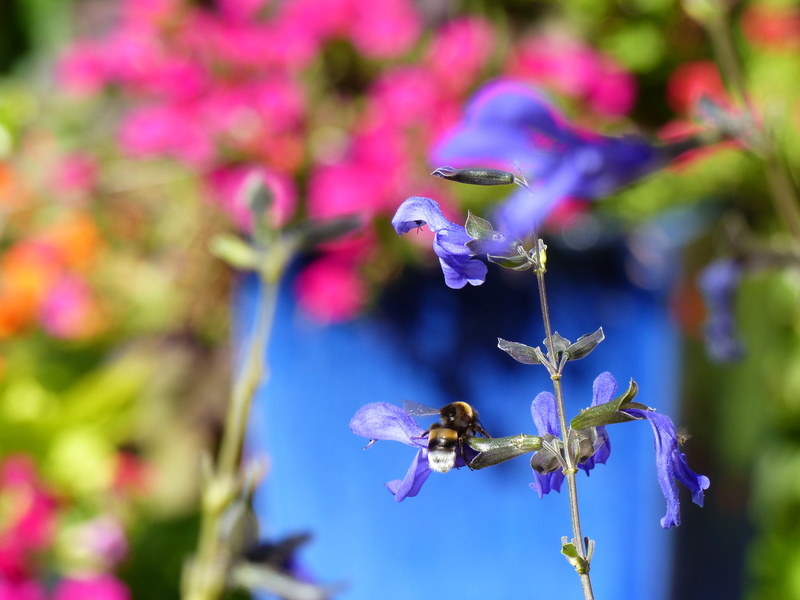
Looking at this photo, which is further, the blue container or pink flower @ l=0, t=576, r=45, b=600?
the blue container

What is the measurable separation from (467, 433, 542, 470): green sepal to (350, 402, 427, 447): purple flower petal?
0.02 meters

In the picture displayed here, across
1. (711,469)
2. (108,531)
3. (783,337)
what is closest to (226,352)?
(108,531)

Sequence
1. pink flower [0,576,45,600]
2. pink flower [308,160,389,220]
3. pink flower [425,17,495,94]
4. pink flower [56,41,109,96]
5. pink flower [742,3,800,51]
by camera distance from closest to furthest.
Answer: pink flower [0,576,45,600] < pink flower [308,160,389,220] < pink flower [425,17,495,94] < pink flower [56,41,109,96] < pink flower [742,3,800,51]

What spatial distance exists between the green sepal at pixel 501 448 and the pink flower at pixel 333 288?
90 centimetres

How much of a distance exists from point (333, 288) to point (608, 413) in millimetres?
918

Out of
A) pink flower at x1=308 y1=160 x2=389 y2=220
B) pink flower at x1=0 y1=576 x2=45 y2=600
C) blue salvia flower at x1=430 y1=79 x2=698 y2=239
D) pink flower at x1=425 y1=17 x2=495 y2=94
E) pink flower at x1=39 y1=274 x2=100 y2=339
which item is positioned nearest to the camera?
blue salvia flower at x1=430 y1=79 x2=698 y2=239

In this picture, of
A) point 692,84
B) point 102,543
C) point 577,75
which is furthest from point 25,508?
point 692,84

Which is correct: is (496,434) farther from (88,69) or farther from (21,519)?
(88,69)

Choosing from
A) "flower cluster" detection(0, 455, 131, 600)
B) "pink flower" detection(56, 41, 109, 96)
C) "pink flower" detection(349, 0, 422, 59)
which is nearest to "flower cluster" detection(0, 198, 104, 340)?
"pink flower" detection(56, 41, 109, 96)

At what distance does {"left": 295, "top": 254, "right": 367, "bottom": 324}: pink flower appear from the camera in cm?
112

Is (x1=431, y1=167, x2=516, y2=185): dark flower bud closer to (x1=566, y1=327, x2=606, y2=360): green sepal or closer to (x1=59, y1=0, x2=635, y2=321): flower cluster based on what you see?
(x1=566, y1=327, x2=606, y2=360): green sepal

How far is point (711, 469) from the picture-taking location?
1411 mm

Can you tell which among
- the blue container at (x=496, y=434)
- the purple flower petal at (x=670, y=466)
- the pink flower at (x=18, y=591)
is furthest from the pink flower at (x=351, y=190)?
the purple flower petal at (x=670, y=466)

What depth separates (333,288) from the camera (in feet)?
3.68
